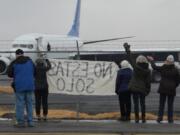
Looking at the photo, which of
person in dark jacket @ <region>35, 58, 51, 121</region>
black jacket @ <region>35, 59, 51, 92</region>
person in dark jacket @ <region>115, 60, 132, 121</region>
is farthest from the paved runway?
black jacket @ <region>35, 59, 51, 92</region>

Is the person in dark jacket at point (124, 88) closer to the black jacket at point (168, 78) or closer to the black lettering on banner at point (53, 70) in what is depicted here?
the black jacket at point (168, 78)

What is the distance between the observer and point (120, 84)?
16.5 m

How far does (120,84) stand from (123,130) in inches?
101

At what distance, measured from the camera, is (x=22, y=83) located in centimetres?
1466

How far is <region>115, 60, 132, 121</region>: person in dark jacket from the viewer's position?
16375mm

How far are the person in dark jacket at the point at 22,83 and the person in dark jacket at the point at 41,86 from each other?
1.13 meters

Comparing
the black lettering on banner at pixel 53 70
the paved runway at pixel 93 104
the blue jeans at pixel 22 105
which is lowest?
the paved runway at pixel 93 104

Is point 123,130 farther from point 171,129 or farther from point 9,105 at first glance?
point 9,105

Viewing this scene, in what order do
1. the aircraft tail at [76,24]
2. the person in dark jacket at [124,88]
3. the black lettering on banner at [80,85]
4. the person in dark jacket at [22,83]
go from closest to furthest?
the person in dark jacket at [22,83]
the person in dark jacket at [124,88]
the black lettering on banner at [80,85]
the aircraft tail at [76,24]

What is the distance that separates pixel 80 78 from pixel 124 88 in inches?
50.1

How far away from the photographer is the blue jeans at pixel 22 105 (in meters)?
14.7

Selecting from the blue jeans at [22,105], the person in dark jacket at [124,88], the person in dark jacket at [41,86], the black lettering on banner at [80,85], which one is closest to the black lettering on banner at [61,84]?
the black lettering on banner at [80,85]

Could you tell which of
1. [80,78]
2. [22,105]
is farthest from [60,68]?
[22,105]

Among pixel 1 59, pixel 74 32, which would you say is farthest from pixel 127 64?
pixel 74 32
